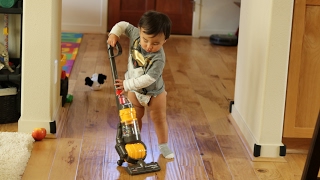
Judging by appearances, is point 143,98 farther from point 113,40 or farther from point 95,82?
point 95,82

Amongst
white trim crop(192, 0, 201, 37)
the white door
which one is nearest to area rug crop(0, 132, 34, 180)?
the white door

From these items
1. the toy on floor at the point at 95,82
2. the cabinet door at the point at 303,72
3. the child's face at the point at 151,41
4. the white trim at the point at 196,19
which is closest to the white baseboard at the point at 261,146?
the cabinet door at the point at 303,72

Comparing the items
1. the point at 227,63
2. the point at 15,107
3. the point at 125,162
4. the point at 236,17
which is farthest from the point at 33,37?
the point at 236,17

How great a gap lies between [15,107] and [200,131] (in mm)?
1048

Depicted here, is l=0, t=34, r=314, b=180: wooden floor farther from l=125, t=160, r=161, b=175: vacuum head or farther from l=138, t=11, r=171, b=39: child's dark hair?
l=138, t=11, r=171, b=39: child's dark hair

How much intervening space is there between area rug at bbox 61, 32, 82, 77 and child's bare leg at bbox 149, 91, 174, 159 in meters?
1.71

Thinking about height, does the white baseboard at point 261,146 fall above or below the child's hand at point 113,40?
below

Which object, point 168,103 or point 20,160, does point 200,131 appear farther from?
point 20,160

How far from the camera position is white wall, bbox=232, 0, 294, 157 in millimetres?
2764

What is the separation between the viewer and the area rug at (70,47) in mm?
4648

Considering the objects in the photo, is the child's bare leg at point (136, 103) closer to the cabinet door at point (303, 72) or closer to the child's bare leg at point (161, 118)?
the child's bare leg at point (161, 118)

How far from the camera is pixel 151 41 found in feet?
8.68

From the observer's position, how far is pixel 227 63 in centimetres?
517

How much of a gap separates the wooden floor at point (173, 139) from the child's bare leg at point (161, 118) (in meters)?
0.05
